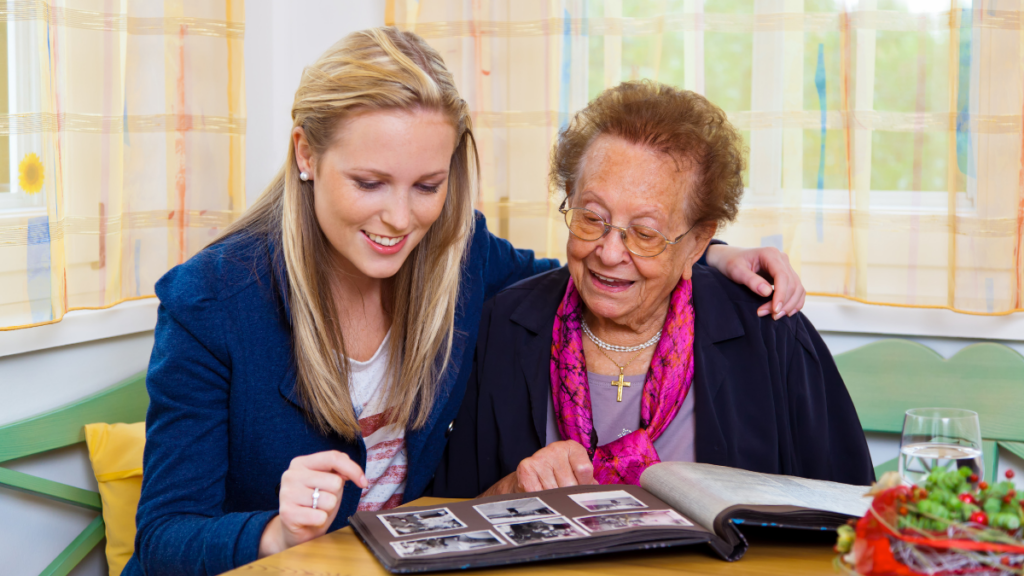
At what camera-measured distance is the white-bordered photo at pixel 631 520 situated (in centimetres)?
94

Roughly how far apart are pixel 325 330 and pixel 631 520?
2.09ft

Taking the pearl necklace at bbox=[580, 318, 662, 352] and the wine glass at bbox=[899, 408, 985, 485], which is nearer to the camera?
the wine glass at bbox=[899, 408, 985, 485]

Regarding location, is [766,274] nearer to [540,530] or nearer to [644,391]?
[644,391]

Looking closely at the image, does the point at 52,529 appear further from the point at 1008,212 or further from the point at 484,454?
the point at 1008,212

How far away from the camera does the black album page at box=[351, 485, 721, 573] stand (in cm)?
88

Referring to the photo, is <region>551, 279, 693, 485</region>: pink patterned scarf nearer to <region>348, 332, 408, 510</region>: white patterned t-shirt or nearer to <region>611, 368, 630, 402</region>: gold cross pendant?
<region>611, 368, 630, 402</region>: gold cross pendant

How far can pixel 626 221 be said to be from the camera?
143 centimetres

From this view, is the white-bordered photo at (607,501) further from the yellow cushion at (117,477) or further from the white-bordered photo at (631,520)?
the yellow cushion at (117,477)

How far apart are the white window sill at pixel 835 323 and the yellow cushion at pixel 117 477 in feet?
0.72

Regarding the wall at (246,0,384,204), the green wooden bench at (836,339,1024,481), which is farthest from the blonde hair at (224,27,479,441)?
the green wooden bench at (836,339,1024,481)

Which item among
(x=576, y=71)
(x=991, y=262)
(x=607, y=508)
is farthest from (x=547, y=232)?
(x=607, y=508)

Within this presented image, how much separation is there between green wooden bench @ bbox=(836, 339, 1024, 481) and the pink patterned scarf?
78 centimetres

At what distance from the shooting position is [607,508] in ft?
3.30

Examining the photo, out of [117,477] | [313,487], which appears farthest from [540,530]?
[117,477]
